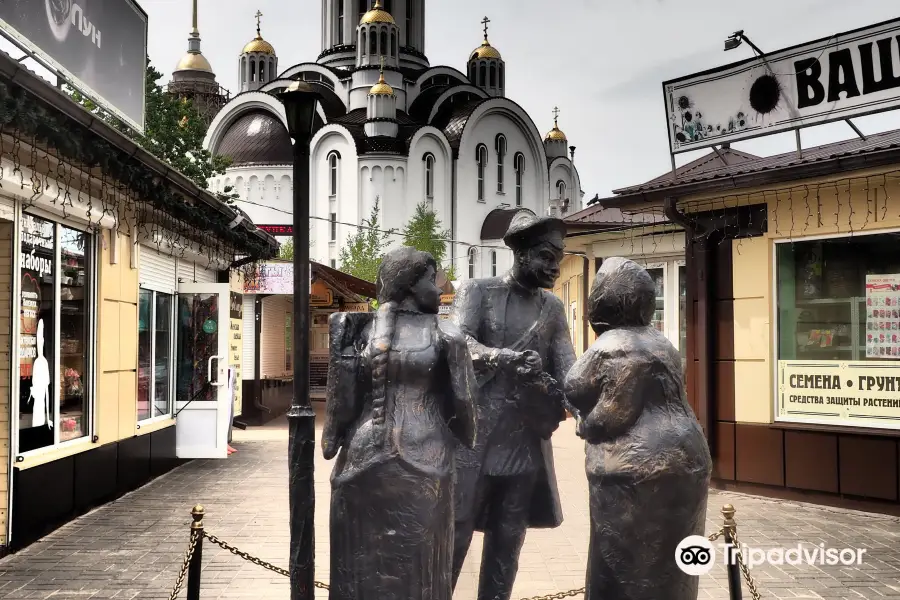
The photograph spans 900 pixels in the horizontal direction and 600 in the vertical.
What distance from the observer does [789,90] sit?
30.3 ft

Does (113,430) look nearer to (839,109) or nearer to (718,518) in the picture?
(718,518)

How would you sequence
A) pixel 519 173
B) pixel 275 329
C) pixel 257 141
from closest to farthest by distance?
pixel 275 329 < pixel 257 141 < pixel 519 173

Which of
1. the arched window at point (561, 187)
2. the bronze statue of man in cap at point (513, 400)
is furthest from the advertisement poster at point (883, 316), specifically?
the arched window at point (561, 187)

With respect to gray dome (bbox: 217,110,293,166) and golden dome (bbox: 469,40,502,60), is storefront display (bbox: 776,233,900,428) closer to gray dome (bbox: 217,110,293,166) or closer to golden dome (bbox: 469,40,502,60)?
gray dome (bbox: 217,110,293,166)

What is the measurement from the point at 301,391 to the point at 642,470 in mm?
1712

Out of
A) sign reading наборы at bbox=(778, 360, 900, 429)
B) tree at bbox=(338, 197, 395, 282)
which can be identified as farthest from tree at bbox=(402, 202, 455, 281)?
sign reading наборы at bbox=(778, 360, 900, 429)

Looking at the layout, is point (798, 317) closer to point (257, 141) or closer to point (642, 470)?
point (642, 470)

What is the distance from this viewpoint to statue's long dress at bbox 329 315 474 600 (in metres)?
3.40

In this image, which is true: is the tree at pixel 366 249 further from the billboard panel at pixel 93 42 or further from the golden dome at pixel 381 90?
the billboard panel at pixel 93 42

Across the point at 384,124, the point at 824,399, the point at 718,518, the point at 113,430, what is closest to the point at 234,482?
the point at 113,430

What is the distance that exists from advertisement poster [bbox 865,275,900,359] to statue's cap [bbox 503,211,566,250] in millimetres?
5616

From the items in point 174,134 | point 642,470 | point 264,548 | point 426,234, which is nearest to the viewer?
point 642,470

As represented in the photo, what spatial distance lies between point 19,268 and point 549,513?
505cm

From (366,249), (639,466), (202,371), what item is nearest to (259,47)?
(366,249)
